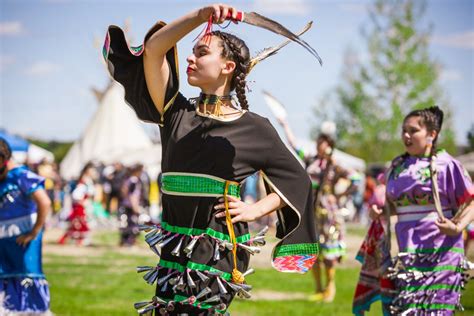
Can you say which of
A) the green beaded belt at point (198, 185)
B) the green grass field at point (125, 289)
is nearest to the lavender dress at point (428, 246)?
the green grass field at point (125, 289)

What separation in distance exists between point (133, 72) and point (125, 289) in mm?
6469

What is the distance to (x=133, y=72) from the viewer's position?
12.4 feet

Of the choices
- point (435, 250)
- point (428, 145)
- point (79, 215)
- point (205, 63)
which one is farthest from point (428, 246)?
point (79, 215)

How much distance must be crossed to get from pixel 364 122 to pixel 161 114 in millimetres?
30121

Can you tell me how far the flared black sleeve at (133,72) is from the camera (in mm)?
3775

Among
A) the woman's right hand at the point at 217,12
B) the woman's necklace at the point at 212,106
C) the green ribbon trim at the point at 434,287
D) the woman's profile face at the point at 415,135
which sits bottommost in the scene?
the green ribbon trim at the point at 434,287

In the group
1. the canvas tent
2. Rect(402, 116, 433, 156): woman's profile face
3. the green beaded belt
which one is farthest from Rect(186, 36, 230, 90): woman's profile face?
the canvas tent

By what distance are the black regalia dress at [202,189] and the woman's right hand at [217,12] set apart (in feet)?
1.15

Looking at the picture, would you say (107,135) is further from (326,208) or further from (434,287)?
(434,287)

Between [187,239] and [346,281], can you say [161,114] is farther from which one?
[346,281]

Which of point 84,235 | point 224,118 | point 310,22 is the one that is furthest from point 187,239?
point 84,235

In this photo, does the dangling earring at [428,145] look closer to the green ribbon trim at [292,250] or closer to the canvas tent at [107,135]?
the green ribbon trim at [292,250]

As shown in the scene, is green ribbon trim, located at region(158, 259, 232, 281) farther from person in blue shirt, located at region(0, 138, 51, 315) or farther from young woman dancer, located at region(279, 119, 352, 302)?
young woman dancer, located at region(279, 119, 352, 302)

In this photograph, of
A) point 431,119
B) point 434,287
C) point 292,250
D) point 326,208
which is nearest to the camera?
point 292,250
